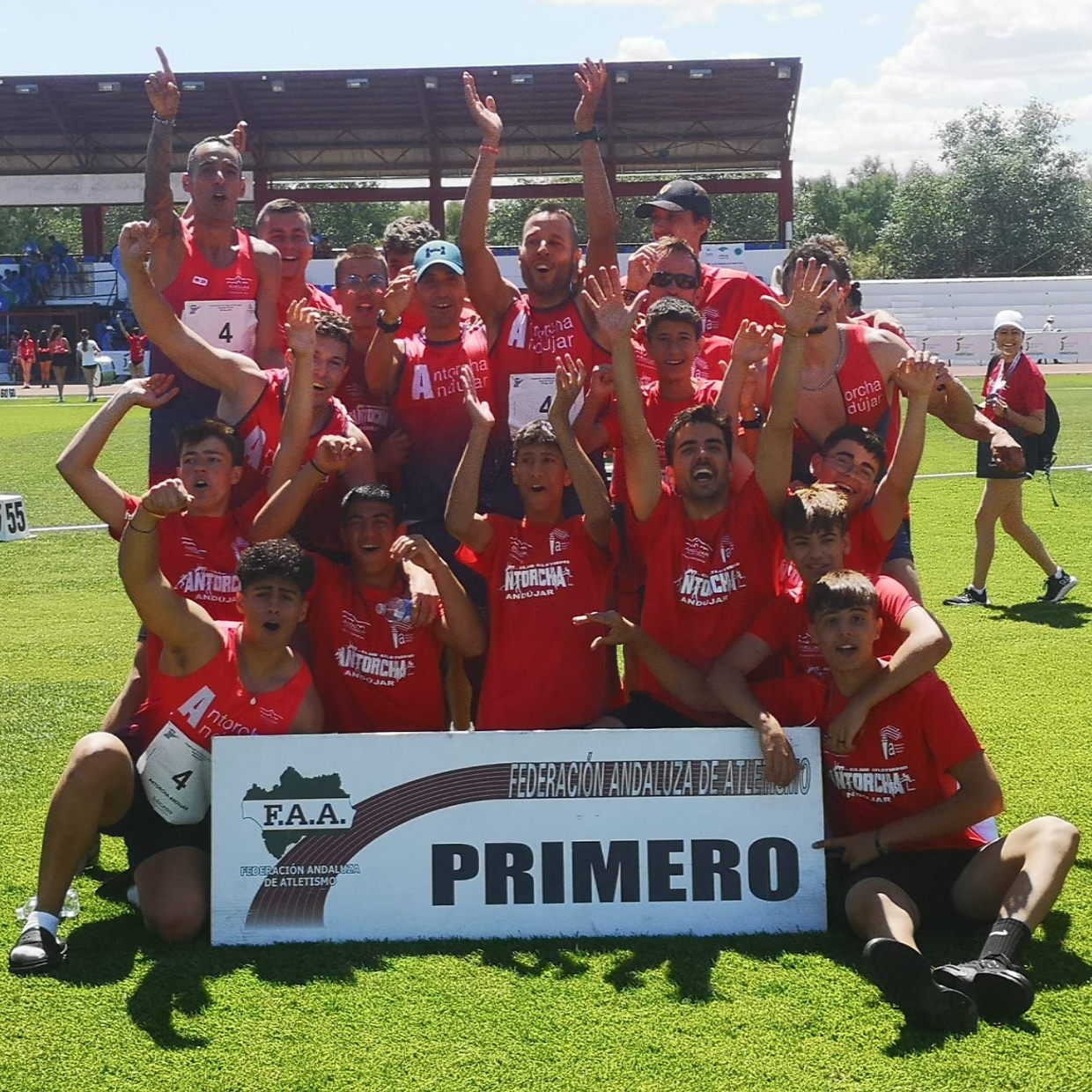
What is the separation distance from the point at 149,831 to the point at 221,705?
0.47 meters

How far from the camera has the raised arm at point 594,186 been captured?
5.70m

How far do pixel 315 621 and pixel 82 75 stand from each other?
139ft

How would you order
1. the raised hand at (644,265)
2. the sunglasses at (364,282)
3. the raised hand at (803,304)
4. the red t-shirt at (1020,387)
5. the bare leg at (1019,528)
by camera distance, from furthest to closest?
the red t-shirt at (1020,387) < the bare leg at (1019,528) < the sunglasses at (364,282) < the raised hand at (644,265) < the raised hand at (803,304)

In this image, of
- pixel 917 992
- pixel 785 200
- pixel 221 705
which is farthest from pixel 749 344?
pixel 785 200

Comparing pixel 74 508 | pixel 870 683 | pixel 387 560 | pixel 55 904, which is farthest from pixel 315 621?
pixel 74 508

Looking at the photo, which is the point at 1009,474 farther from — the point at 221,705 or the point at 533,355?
the point at 221,705

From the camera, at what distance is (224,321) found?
227 inches

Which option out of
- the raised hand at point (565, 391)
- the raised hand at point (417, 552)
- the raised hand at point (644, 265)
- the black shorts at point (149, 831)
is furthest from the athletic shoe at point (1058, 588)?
the black shorts at point (149, 831)

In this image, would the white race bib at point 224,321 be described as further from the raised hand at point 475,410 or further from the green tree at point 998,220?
the green tree at point 998,220

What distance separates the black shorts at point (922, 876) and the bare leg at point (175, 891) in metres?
1.93

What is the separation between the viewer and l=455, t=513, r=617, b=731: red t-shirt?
14.7 ft

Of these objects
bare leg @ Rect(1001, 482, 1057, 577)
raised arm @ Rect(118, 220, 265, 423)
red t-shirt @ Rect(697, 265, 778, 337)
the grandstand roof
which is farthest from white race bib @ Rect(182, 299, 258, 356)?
the grandstand roof

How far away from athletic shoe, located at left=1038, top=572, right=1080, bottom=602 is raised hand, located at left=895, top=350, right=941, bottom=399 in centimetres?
513

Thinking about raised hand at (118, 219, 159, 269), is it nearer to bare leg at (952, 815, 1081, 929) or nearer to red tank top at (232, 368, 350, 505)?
red tank top at (232, 368, 350, 505)
